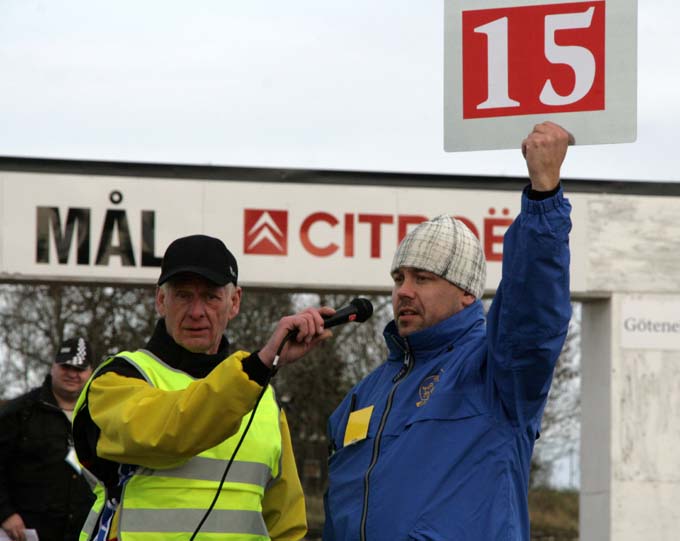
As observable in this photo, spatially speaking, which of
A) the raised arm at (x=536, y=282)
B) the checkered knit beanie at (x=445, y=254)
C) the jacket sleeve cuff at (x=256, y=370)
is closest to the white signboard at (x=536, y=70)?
the raised arm at (x=536, y=282)

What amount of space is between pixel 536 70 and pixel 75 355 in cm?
540

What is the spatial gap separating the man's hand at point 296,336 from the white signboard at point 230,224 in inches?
351

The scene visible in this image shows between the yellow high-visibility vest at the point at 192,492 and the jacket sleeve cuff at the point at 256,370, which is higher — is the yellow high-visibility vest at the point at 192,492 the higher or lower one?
the lower one

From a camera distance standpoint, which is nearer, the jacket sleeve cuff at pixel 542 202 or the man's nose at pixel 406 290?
the jacket sleeve cuff at pixel 542 202

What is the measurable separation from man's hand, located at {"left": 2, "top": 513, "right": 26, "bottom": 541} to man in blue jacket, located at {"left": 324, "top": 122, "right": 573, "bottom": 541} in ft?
14.1

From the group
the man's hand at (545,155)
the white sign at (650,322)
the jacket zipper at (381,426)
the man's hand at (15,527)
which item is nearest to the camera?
the man's hand at (545,155)

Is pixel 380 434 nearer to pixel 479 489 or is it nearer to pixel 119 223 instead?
pixel 479 489

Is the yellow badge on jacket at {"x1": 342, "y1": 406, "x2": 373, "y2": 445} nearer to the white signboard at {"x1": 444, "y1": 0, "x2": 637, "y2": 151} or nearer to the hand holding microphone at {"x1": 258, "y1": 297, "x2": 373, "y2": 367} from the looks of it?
the hand holding microphone at {"x1": 258, "y1": 297, "x2": 373, "y2": 367}

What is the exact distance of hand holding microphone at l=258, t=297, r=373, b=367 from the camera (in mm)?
4244

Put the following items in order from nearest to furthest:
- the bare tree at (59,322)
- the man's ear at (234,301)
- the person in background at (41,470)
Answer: the man's ear at (234,301) < the person in background at (41,470) < the bare tree at (59,322)

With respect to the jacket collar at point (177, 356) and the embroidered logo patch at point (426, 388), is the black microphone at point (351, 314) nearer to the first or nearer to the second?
the embroidered logo patch at point (426, 388)

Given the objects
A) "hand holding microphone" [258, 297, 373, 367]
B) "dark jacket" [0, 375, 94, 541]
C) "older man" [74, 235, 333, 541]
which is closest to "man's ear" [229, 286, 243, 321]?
"older man" [74, 235, 333, 541]

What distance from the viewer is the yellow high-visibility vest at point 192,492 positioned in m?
4.62

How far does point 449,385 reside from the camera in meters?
4.51
